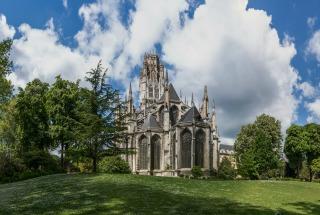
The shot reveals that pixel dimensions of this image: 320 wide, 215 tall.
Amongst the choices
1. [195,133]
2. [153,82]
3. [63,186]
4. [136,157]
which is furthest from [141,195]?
[153,82]

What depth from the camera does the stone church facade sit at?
94.1m

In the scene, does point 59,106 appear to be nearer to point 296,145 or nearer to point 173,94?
point 173,94

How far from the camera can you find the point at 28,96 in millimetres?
68812

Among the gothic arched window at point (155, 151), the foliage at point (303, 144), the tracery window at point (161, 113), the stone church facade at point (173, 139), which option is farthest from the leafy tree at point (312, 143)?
the tracery window at point (161, 113)

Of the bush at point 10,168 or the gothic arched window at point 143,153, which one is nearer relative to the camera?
the bush at point 10,168

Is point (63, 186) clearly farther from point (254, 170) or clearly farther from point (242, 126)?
point (242, 126)

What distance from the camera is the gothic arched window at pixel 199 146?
93875 millimetres

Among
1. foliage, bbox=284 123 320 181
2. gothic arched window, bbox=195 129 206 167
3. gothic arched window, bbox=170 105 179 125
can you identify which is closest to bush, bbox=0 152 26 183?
gothic arched window, bbox=195 129 206 167

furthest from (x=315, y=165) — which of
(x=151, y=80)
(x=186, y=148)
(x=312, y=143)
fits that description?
(x=151, y=80)

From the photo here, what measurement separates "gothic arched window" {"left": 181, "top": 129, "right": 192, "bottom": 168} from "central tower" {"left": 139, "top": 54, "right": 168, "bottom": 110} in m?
65.1

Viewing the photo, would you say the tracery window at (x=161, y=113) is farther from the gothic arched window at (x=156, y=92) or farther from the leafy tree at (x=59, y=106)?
the gothic arched window at (x=156, y=92)

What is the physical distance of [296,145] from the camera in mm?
88188

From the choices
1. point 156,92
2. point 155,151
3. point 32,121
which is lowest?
point 155,151

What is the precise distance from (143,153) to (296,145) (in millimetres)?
36236
